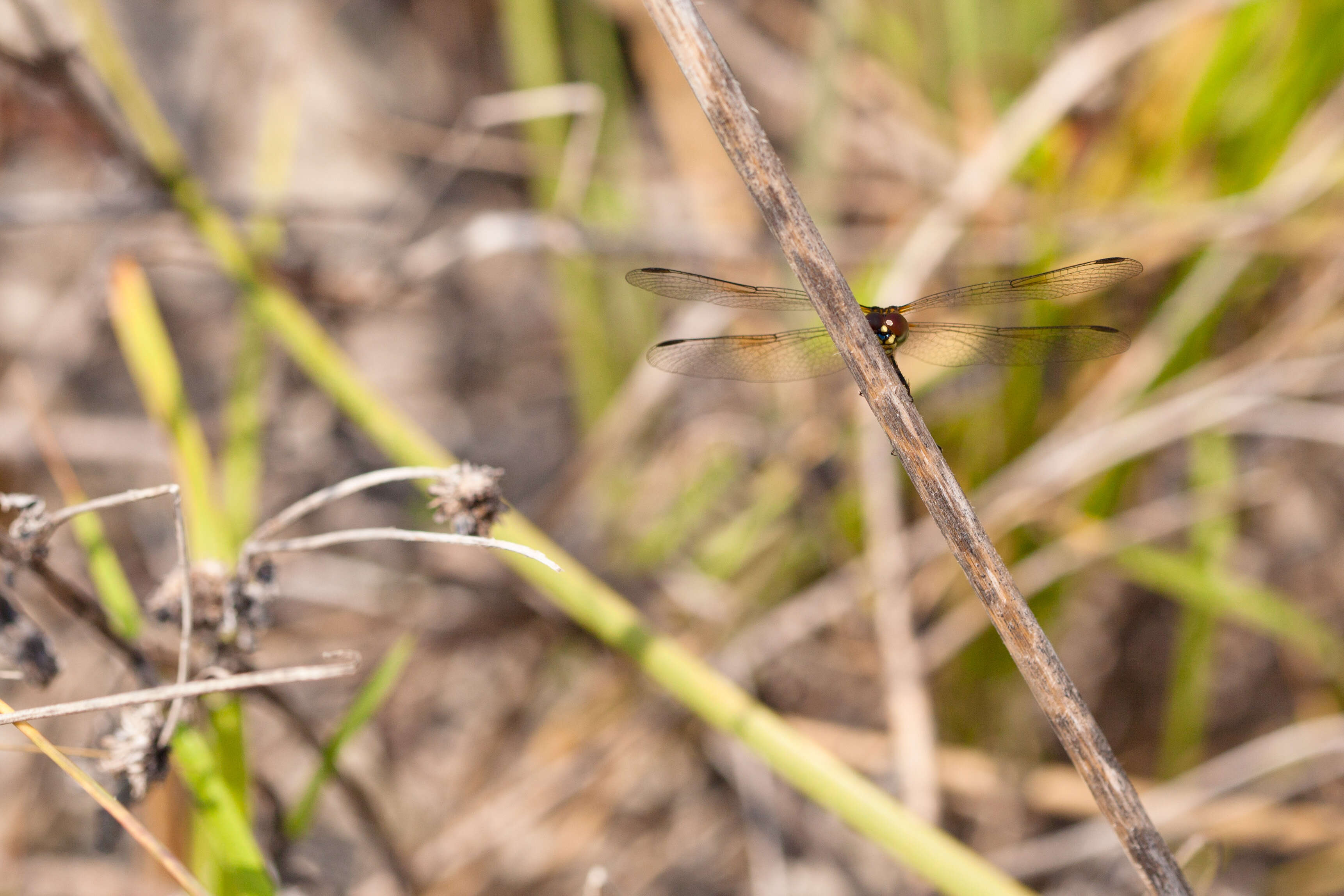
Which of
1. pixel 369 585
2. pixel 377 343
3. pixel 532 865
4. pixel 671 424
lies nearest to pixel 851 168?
pixel 671 424

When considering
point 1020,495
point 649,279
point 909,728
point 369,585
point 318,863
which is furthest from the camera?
point 369,585

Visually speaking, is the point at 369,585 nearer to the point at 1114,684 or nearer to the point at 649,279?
the point at 649,279

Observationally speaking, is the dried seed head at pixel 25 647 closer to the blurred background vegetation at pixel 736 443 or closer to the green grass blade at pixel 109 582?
the green grass blade at pixel 109 582

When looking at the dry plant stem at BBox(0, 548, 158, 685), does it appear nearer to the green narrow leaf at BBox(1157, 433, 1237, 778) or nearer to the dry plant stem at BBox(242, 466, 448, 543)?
the dry plant stem at BBox(242, 466, 448, 543)

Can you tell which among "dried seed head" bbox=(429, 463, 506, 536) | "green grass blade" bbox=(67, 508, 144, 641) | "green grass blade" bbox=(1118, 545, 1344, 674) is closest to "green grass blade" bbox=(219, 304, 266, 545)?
"green grass blade" bbox=(67, 508, 144, 641)

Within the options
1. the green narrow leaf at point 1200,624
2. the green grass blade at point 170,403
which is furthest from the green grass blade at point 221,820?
the green narrow leaf at point 1200,624

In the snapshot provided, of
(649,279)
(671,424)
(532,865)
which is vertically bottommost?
(532,865)
